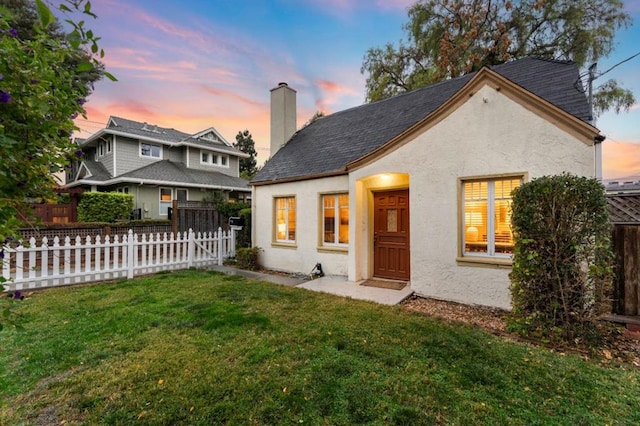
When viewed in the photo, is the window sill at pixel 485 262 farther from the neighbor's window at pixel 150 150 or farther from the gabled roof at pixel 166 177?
the neighbor's window at pixel 150 150

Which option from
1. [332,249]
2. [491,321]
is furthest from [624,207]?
[332,249]

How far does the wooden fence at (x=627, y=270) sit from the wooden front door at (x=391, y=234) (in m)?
3.92

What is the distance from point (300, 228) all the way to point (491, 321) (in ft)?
19.4

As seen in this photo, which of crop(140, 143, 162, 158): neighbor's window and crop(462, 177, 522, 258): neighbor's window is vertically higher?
crop(140, 143, 162, 158): neighbor's window

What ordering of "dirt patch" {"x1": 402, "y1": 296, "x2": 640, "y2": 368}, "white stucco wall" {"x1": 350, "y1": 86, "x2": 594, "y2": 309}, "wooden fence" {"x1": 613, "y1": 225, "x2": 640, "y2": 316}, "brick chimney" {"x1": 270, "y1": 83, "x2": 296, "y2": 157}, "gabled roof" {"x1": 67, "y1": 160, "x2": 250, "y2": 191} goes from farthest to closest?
"gabled roof" {"x1": 67, "y1": 160, "x2": 250, "y2": 191}, "brick chimney" {"x1": 270, "y1": 83, "x2": 296, "y2": 157}, "white stucco wall" {"x1": 350, "y1": 86, "x2": 594, "y2": 309}, "wooden fence" {"x1": 613, "y1": 225, "x2": 640, "y2": 316}, "dirt patch" {"x1": 402, "y1": 296, "x2": 640, "y2": 368}

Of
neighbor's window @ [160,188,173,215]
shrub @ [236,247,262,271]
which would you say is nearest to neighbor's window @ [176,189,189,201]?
neighbor's window @ [160,188,173,215]

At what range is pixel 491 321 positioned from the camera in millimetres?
5117

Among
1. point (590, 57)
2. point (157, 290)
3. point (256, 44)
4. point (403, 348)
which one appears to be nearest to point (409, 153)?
point (403, 348)

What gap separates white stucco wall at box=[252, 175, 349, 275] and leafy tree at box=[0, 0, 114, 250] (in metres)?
6.93

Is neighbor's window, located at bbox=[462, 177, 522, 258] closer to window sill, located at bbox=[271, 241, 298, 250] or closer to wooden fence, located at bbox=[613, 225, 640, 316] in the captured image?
wooden fence, located at bbox=[613, 225, 640, 316]

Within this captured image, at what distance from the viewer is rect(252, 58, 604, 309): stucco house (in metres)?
5.42

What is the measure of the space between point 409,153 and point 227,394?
6.06 metres

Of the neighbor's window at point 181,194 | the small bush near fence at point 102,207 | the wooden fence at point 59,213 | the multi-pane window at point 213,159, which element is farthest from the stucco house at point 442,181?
the multi-pane window at point 213,159

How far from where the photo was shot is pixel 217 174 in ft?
75.0
